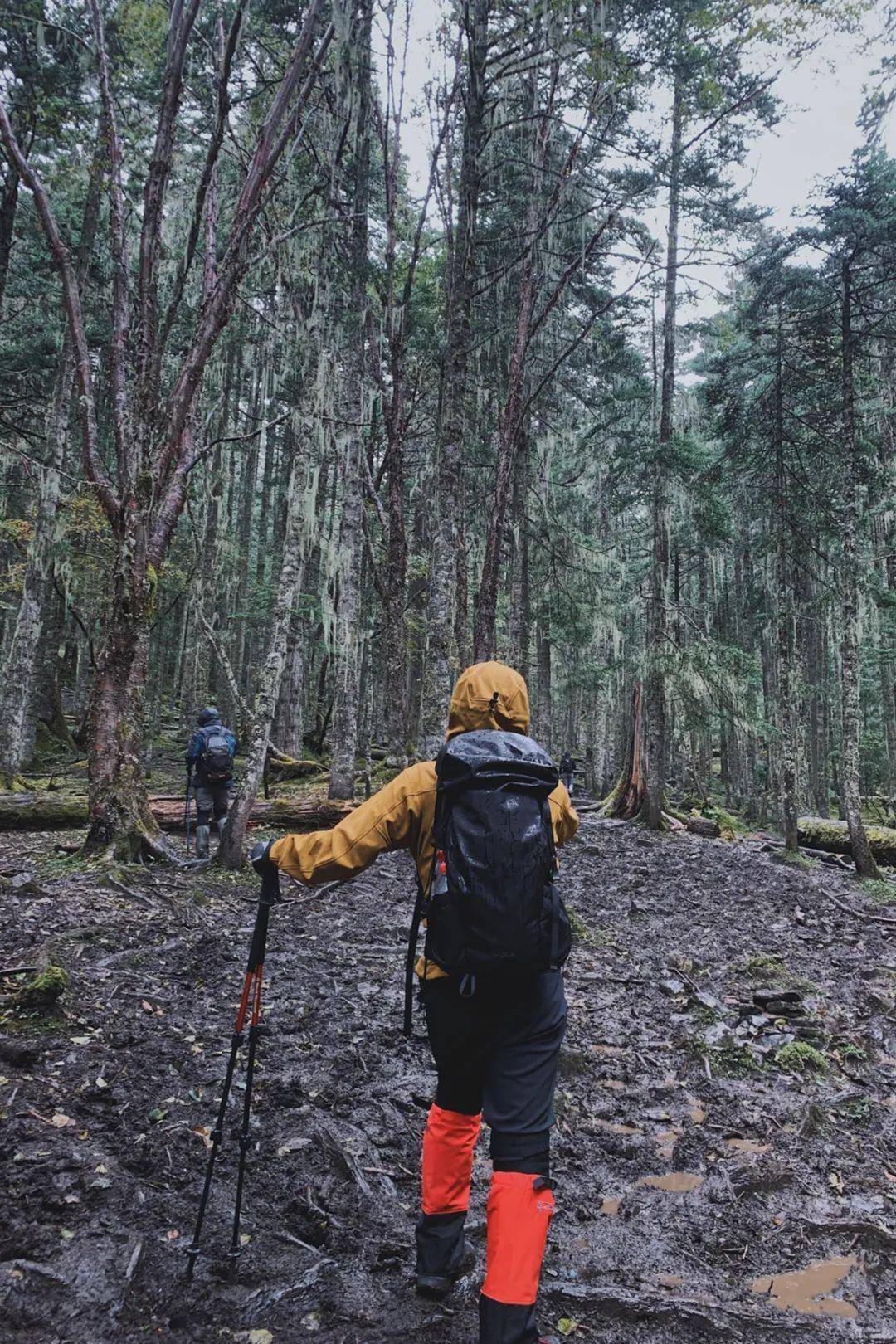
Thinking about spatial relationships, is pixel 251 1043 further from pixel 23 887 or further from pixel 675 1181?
pixel 23 887

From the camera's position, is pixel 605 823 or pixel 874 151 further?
pixel 605 823

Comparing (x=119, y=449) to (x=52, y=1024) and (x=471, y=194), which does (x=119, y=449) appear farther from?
(x=52, y=1024)

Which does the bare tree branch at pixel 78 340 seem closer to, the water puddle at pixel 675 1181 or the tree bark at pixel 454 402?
the tree bark at pixel 454 402

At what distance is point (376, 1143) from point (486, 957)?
83.8 inches

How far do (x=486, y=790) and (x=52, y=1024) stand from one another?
335 cm

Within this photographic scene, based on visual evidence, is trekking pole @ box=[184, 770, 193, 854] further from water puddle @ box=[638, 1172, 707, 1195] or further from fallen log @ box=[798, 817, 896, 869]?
fallen log @ box=[798, 817, 896, 869]

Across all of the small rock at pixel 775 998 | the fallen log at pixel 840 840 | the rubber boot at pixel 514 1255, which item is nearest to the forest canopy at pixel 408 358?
the fallen log at pixel 840 840

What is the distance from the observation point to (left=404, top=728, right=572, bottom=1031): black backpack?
2.46 metres

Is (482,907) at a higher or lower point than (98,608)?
lower

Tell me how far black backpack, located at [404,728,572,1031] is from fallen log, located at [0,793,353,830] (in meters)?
9.23

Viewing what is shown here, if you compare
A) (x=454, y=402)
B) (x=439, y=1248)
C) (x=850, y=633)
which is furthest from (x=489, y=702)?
(x=850, y=633)

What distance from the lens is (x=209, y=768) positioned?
34.0 ft

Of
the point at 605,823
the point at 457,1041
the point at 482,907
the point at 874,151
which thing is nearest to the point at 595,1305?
the point at 457,1041

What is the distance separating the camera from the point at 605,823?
17.3 m
